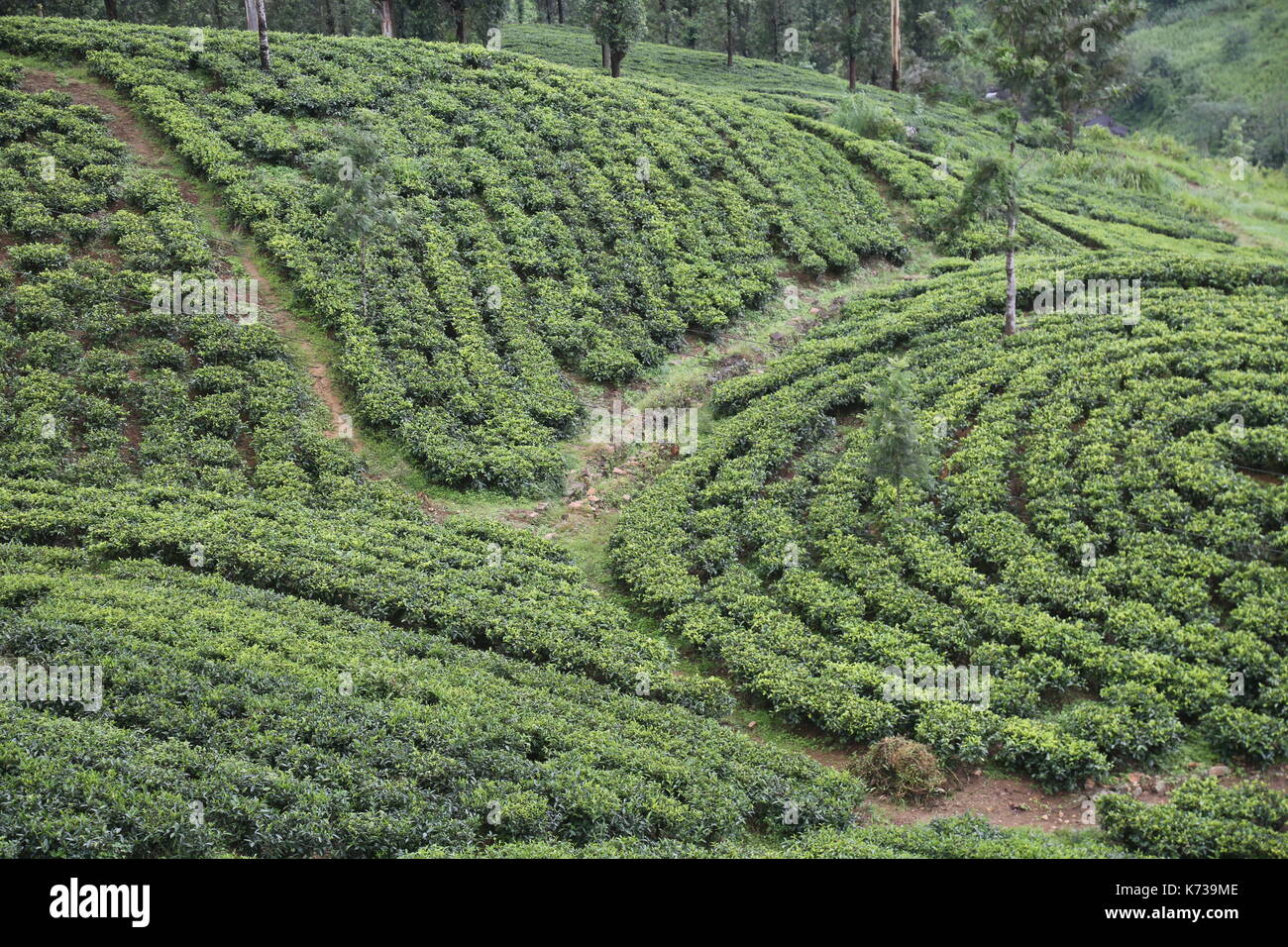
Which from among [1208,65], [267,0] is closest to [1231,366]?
[267,0]

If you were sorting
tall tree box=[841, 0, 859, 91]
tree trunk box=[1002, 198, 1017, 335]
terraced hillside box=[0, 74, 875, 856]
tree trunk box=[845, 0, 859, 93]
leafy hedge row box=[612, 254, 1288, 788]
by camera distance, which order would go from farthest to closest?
1. tree trunk box=[845, 0, 859, 93]
2. tall tree box=[841, 0, 859, 91]
3. tree trunk box=[1002, 198, 1017, 335]
4. leafy hedge row box=[612, 254, 1288, 788]
5. terraced hillside box=[0, 74, 875, 856]

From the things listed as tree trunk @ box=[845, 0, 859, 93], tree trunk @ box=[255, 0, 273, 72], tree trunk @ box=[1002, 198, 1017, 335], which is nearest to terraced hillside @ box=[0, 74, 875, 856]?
tree trunk @ box=[255, 0, 273, 72]

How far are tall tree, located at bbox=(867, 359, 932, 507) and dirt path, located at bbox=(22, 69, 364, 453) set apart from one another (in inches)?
475

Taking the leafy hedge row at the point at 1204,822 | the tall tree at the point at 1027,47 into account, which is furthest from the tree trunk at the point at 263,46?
the leafy hedge row at the point at 1204,822

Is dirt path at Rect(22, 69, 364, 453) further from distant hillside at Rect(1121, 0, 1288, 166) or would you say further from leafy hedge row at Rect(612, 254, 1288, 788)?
distant hillside at Rect(1121, 0, 1288, 166)

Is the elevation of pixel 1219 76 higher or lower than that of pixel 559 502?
higher

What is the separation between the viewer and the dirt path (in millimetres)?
24172

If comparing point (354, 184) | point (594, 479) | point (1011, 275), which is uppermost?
point (354, 184)

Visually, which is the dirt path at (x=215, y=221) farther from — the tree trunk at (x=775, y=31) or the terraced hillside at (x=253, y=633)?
the tree trunk at (x=775, y=31)

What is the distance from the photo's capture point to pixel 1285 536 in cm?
1744

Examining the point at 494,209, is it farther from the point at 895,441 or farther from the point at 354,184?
the point at 895,441

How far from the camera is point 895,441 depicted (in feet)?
65.0

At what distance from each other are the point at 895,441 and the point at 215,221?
20419mm

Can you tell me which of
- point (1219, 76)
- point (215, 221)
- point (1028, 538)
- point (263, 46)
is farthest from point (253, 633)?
point (1219, 76)
